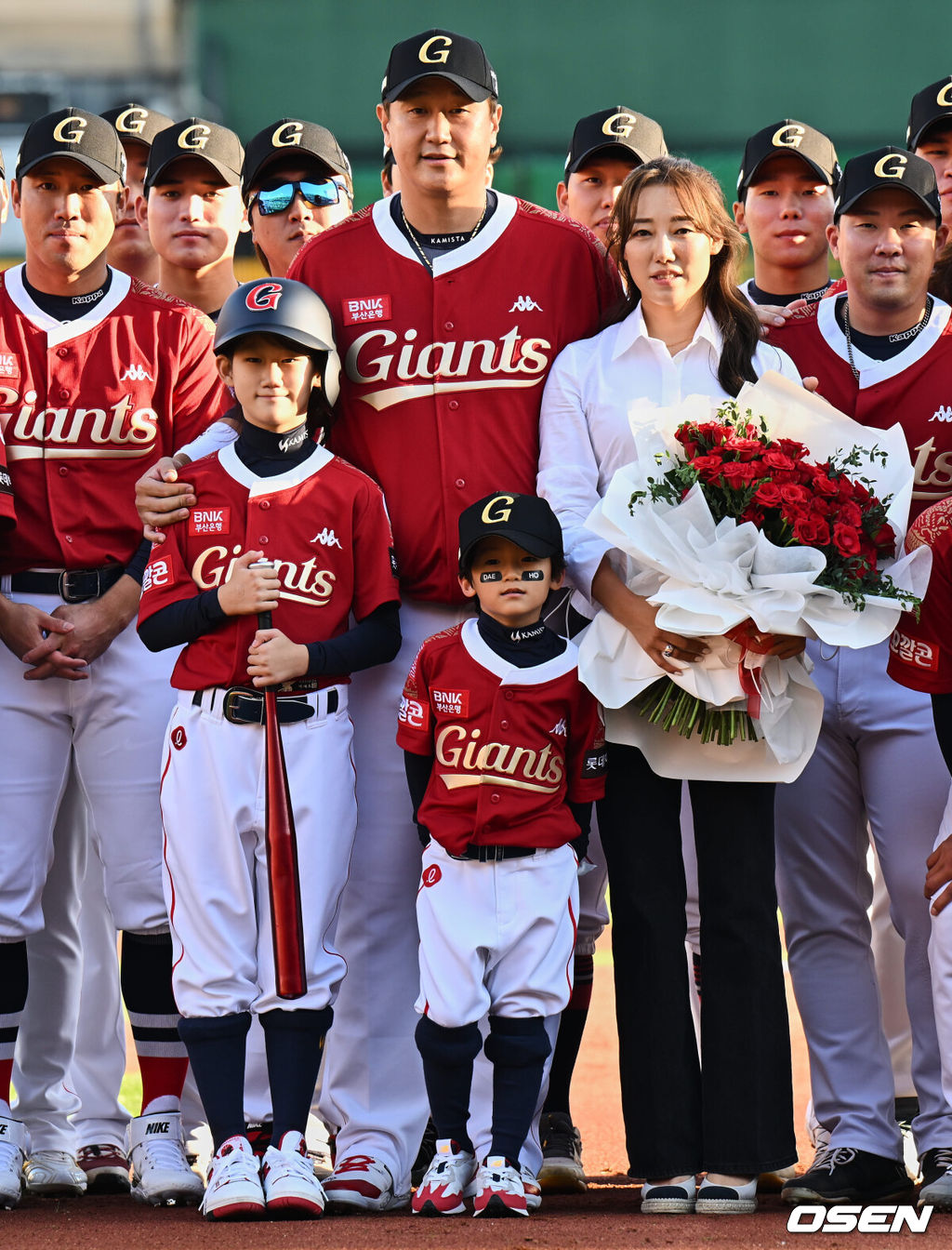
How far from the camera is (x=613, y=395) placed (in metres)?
4.08

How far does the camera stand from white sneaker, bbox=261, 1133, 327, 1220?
141 inches

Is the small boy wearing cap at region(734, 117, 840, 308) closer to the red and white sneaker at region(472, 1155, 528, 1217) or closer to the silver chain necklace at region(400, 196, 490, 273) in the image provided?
the silver chain necklace at region(400, 196, 490, 273)

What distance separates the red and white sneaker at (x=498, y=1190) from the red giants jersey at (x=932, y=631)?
1.41 metres

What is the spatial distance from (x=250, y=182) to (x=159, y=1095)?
2.74 meters

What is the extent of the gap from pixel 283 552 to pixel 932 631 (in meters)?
1.51

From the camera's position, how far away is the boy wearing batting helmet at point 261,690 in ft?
12.4

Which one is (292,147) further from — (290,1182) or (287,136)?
(290,1182)

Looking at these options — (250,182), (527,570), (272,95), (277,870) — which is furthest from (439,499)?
(272,95)

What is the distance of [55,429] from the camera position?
4.30 meters

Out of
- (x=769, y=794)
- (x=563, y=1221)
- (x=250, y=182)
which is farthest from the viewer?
(x=250, y=182)

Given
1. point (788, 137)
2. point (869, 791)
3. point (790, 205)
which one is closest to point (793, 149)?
point (788, 137)

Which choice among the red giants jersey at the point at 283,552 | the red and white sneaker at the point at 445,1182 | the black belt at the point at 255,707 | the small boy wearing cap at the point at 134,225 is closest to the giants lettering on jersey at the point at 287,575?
the red giants jersey at the point at 283,552

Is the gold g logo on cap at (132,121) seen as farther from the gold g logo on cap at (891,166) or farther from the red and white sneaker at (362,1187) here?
the red and white sneaker at (362,1187)

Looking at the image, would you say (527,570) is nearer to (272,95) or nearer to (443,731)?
(443,731)
